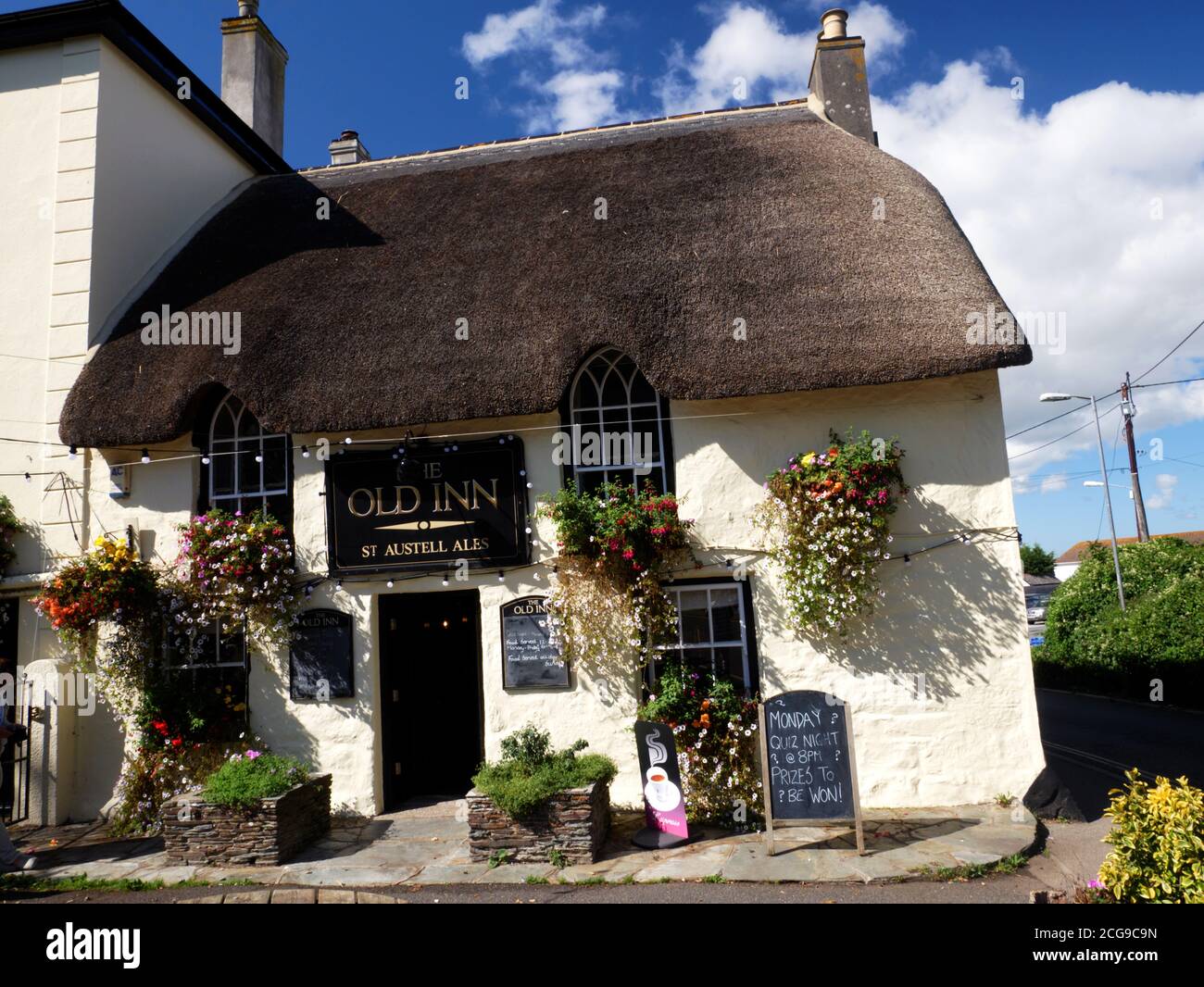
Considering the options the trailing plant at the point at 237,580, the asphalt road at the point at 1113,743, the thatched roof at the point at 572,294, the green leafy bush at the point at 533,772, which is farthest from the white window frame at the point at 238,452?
the asphalt road at the point at 1113,743

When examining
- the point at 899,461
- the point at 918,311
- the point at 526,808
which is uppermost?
the point at 918,311

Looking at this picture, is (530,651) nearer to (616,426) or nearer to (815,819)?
(616,426)

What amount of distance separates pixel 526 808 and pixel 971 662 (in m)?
3.99

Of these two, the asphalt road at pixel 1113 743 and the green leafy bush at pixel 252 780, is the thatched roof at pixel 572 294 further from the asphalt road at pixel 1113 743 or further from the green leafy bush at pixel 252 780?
the asphalt road at pixel 1113 743

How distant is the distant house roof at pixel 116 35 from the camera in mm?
8844

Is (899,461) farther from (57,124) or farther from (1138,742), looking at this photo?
(57,124)

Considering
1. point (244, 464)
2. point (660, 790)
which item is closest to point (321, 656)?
point (244, 464)

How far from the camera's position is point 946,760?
6.93 m

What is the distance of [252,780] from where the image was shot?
21.8 feet

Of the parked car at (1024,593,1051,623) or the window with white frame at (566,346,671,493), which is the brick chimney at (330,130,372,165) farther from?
the parked car at (1024,593,1051,623)

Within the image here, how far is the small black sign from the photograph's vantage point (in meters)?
6.09

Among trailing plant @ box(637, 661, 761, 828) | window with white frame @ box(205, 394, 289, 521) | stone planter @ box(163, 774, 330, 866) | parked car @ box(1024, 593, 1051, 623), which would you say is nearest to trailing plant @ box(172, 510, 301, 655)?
window with white frame @ box(205, 394, 289, 521)

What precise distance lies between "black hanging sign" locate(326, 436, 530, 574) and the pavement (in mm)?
2458
